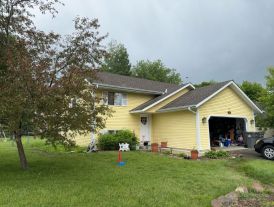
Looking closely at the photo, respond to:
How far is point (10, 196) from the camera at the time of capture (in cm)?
709

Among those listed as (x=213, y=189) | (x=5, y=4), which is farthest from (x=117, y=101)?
(x=213, y=189)

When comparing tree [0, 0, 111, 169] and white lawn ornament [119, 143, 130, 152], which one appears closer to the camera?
tree [0, 0, 111, 169]

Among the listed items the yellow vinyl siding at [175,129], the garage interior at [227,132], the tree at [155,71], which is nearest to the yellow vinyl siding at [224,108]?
the yellow vinyl siding at [175,129]

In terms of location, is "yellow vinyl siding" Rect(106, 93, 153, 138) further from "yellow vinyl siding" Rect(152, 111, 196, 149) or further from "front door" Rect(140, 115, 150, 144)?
"yellow vinyl siding" Rect(152, 111, 196, 149)

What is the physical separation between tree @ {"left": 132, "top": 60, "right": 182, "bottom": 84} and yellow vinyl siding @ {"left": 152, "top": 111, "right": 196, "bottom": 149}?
1233 inches

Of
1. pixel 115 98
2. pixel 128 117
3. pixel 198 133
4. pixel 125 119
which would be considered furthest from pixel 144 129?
pixel 198 133

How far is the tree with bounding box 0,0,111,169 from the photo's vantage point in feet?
28.0

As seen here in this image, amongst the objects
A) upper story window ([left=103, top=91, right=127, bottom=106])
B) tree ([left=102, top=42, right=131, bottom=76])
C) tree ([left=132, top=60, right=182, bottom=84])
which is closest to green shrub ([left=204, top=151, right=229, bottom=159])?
upper story window ([left=103, top=91, right=127, bottom=106])

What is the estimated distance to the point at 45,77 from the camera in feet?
30.0

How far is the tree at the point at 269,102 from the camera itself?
22.8m

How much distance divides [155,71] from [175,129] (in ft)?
115

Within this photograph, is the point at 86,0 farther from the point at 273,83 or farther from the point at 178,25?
the point at 273,83

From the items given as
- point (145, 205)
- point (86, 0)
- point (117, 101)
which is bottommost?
point (145, 205)

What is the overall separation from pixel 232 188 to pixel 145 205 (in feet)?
10.7
